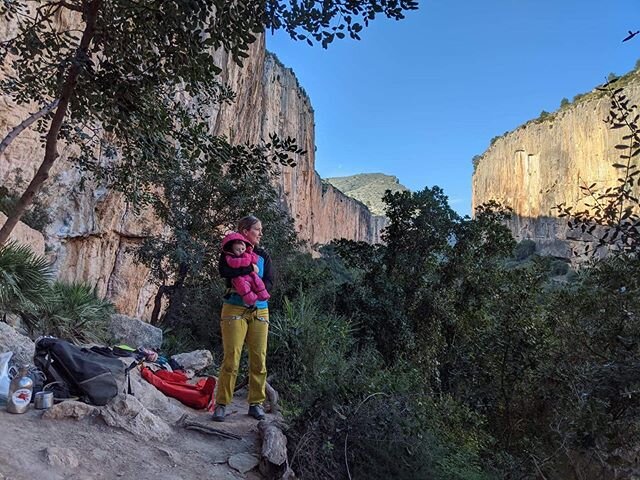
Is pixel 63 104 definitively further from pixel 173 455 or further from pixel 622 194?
pixel 622 194

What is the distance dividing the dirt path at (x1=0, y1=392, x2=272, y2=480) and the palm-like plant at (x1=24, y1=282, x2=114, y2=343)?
145 inches

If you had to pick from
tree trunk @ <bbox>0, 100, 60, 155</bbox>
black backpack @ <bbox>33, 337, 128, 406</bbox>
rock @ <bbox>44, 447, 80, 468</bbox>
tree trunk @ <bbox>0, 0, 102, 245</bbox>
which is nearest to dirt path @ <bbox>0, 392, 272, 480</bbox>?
rock @ <bbox>44, 447, 80, 468</bbox>

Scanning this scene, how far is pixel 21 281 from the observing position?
6.55 metres

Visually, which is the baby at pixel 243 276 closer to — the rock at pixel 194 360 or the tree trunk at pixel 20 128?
the tree trunk at pixel 20 128

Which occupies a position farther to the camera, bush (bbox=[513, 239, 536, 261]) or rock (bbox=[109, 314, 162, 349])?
bush (bbox=[513, 239, 536, 261])

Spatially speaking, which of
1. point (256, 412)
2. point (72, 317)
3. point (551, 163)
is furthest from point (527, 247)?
point (256, 412)

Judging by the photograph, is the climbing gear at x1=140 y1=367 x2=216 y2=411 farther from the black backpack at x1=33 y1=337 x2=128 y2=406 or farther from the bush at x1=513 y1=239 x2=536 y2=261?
the bush at x1=513 y1=239 x2=536 y2=261

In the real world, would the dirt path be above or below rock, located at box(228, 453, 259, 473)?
above

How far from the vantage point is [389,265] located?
8.98 metres

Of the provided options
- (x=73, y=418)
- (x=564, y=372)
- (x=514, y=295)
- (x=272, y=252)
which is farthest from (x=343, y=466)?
(x=272, y=252)

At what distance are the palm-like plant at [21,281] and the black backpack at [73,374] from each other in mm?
2967

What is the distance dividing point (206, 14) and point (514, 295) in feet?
19.2

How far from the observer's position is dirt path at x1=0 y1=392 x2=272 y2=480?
2.62 m

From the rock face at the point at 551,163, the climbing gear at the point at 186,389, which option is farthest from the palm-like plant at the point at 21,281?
the rock face at the point at 551,163
